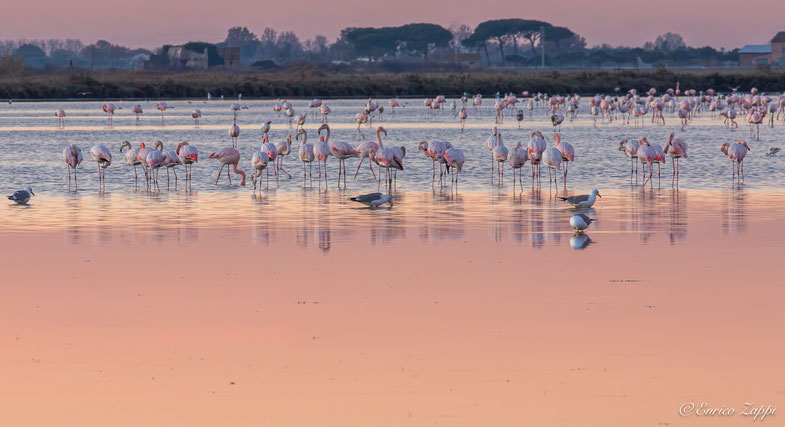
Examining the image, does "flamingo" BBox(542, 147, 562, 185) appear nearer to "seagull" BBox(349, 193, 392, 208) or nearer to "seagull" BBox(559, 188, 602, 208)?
"seagull" BBox(559, 188, 602, 208)

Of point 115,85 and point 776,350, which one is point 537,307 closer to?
point 776,350

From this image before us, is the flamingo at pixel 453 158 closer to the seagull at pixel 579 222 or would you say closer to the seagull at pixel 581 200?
the seagull at pixel 581 200

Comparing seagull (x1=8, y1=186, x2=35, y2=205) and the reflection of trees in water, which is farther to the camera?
seagull (x1=8, y1=186, x2=35, y2=205)

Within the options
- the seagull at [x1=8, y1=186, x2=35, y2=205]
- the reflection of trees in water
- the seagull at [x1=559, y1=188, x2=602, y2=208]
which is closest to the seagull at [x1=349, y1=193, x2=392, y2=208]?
the seagull at [x1=559, y1=188, x2=602, y2=208]

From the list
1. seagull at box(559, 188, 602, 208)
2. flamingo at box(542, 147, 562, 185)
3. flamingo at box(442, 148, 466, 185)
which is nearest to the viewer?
seagull at box(559, 188, 602, 208)

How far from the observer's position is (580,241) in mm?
13445

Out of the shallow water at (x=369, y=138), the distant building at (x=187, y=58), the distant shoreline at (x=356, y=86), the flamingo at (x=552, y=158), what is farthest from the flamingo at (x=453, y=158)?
the distant building at (x=187, y=58)

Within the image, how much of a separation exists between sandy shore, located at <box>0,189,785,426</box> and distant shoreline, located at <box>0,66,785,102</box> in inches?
2936

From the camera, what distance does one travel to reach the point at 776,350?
794cm

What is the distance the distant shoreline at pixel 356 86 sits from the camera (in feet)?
288

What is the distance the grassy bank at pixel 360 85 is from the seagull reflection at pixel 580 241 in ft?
250

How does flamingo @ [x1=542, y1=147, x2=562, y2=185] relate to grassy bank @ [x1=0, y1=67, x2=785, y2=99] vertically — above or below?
below

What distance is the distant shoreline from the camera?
87.8 m

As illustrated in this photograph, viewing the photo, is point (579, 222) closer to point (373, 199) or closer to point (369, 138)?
point (373, 199)
